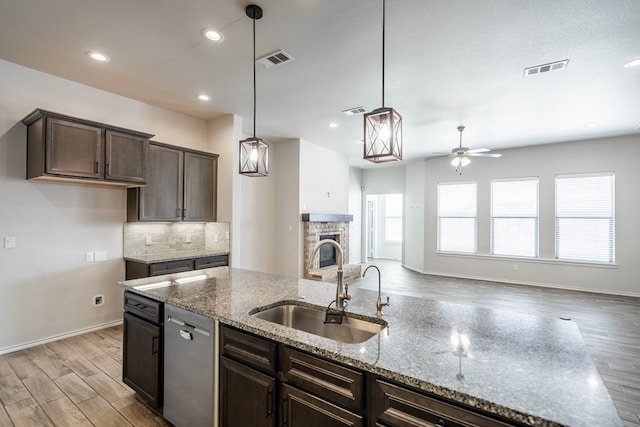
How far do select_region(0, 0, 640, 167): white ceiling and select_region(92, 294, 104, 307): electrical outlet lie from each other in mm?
2678

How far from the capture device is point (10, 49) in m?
3.01

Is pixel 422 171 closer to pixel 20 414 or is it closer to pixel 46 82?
pixel 46 82

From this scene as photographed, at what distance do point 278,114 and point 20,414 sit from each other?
14.2 ft

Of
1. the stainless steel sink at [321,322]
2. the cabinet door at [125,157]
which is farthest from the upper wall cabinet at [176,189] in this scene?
the stainless steel sink at [321,322]

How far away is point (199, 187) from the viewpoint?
4.73m

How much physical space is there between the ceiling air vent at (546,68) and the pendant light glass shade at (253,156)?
119 inches

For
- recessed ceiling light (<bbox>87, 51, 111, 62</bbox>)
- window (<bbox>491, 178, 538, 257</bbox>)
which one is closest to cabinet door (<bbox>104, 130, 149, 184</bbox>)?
recessed ceiling light (<bbox>87, 51, 111, 62</bbox>)

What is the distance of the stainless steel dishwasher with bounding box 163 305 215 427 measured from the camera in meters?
1.81

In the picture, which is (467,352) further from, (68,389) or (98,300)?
(98,300)

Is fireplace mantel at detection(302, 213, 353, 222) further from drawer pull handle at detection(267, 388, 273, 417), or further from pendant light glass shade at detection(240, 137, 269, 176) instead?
drawer pull handle at detection(267, 388, 273, 417)

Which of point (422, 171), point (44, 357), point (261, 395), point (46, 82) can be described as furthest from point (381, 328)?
point (422, 171)

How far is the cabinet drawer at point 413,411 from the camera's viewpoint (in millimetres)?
983

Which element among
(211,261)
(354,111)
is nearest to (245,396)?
(211,261)

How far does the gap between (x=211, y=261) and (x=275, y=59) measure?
2937 millimetres
